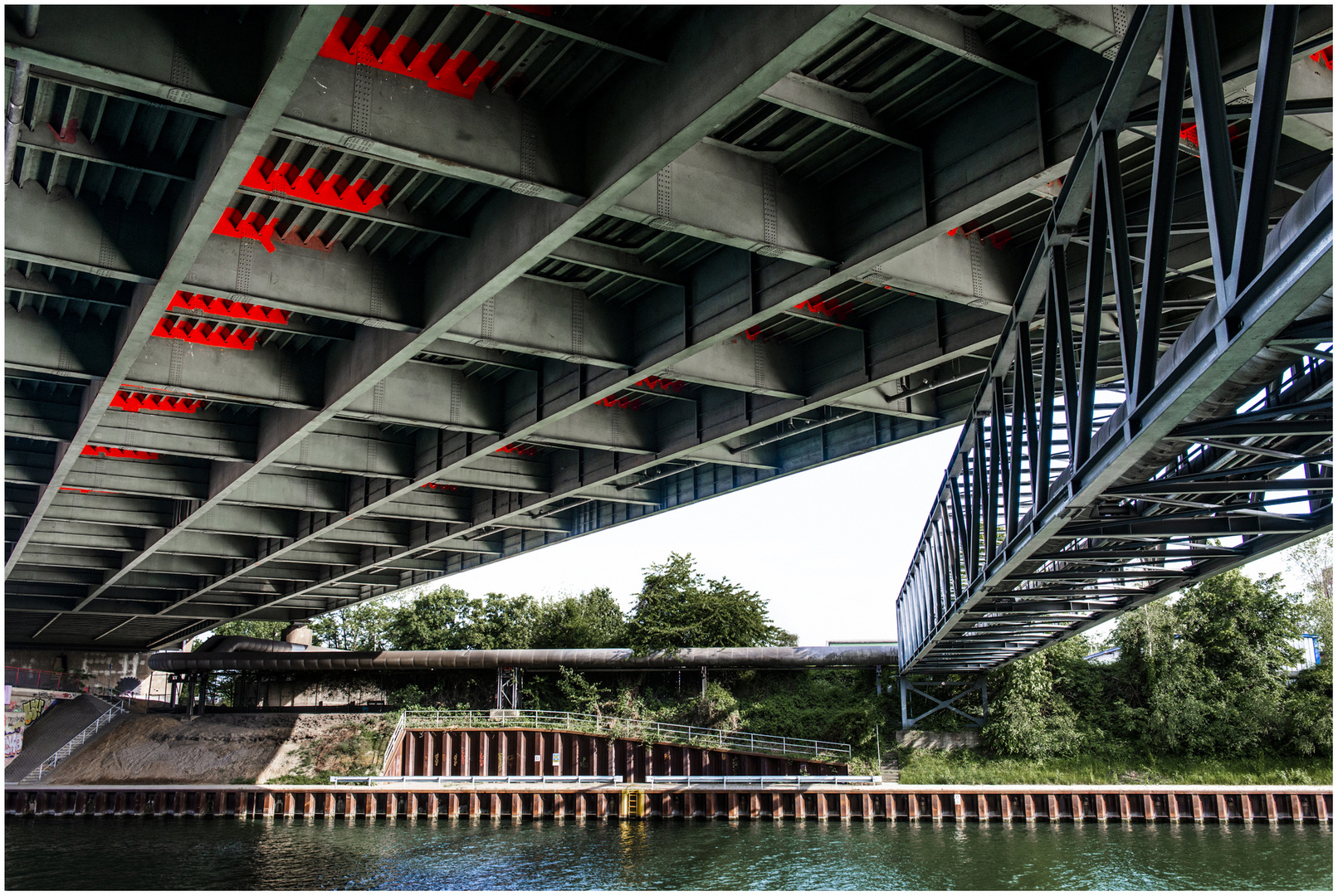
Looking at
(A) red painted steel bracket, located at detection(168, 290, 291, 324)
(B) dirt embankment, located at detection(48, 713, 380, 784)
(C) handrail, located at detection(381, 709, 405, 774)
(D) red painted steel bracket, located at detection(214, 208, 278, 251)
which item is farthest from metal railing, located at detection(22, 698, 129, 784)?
(D) red painted steel bracket, located at detection(214, 208, 278, 251)

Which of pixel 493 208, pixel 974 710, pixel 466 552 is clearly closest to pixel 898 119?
pixel 493 208

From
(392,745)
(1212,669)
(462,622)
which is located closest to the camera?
(1212,669)

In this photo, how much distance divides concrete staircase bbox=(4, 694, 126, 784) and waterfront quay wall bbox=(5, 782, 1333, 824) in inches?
414

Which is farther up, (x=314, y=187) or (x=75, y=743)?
(x=314, y=187)

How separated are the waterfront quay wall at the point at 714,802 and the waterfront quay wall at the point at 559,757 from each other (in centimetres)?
286

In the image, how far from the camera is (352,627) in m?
97.3

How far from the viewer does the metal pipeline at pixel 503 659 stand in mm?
48969

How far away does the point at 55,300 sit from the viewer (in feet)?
59.5

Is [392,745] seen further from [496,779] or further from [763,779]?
[763,779]

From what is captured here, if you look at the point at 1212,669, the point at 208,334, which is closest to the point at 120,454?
the point at 208,334

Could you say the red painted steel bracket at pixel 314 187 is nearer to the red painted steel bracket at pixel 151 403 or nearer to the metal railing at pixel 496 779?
the red painted steel bracket at pixel 151 403

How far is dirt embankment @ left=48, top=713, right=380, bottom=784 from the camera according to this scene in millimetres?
50125

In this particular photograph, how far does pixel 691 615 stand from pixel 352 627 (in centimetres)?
5486

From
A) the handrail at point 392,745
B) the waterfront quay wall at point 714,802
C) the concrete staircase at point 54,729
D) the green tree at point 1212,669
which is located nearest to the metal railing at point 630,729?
the handrail at point 392,745
